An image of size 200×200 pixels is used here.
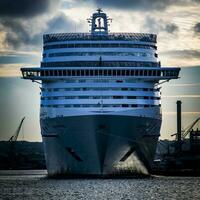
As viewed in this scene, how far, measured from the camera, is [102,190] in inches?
4075

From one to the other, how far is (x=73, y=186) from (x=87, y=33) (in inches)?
761

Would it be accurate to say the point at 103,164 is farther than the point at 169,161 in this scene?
No

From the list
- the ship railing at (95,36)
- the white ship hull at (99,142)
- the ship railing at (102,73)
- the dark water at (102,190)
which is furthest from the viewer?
the ship railing at (95,36)

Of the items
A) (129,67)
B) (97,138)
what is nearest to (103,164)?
(97,138)

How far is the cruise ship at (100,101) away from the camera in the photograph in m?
114

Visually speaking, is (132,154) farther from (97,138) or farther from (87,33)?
(87,33)

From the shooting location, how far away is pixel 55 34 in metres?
122

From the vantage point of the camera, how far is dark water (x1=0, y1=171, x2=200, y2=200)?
9716cm

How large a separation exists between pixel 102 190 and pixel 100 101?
13.7m

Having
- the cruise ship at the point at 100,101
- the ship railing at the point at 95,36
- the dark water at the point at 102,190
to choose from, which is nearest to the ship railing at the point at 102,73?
the cruise ship at the point at 100,101

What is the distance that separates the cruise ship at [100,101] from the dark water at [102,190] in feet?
6.03

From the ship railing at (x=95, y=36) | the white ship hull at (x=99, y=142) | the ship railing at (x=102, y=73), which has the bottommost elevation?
the white ship hull at (x=99, y=142)

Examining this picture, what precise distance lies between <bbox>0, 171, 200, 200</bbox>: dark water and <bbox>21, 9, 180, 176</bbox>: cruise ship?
1.84 meters

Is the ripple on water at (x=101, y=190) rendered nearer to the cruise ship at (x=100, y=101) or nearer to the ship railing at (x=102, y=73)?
the cruise ship at (x=100, y=101)
